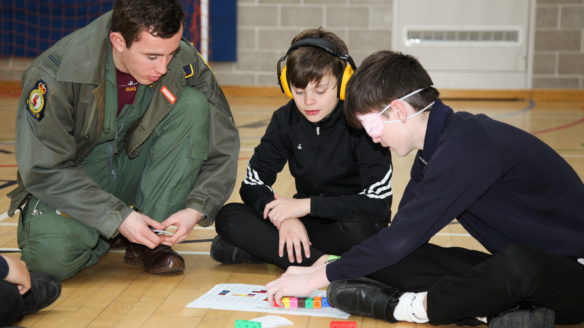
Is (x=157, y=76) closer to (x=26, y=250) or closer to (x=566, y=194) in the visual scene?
(x=26, y=250)

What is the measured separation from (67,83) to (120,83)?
9.1 inches

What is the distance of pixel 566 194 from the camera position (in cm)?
142

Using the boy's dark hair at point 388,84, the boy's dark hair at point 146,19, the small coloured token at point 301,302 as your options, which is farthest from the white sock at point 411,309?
the boy's dark hair at point 146,19

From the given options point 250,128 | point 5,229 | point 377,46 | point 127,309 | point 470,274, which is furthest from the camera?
point 377,46

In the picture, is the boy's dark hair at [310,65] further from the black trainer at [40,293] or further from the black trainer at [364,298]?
the black trainer at [40,293]

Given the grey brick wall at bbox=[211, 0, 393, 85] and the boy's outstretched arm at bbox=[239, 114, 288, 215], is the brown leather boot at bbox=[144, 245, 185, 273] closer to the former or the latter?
the boy's outstretched arm at bbox=[239, 114, 288, 215]

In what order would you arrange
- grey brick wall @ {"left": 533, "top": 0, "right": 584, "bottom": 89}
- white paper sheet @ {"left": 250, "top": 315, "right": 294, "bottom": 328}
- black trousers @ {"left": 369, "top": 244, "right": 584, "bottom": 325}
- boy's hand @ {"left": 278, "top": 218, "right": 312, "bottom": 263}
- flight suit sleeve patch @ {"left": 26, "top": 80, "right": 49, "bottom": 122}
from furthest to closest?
grey brick wall @ {"left": 533, "top": 0, "right": 584, "bottom": 89} < boy's hand @ {"left": 278, "top": 218, "right": 312, "bottom": 263} < flight suit sleeve patch @ {"left": 26, "top": 80, "right": 49, "bottom": 122} < white paper sheet @ {"left": 250, "top": 315, "right": 294, "bottom": 328} < black trousers @ {"left": 369, "top": 244, "right": 584, "bottom": 325}

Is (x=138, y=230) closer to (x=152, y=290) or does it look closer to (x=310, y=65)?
(x=152, y=290)

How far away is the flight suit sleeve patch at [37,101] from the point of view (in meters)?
1.70

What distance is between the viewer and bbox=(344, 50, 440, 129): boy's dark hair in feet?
4.81

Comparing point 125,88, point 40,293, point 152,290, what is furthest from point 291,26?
point 40,293

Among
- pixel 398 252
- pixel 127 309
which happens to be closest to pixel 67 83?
pixel 127 309

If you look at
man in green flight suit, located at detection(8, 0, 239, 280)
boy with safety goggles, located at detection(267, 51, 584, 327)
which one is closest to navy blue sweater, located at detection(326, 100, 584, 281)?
boy with safety goggles, located at detection(267, 51, 584, 327)

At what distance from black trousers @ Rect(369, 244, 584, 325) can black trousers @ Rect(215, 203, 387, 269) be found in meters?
0.41
